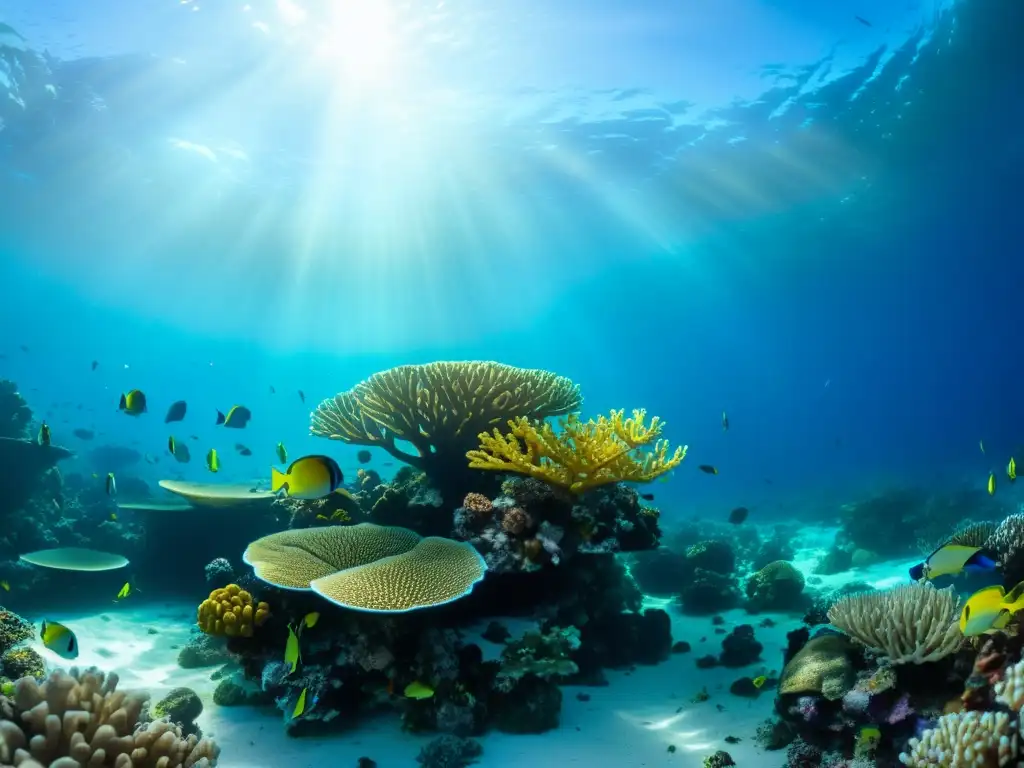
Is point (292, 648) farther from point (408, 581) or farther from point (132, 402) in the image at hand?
point (132, 402)

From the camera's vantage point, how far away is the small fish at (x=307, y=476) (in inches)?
162

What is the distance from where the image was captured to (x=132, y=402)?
25.3 feet

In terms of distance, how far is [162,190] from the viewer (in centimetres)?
3023

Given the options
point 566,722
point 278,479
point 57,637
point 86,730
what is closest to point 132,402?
point 57,637

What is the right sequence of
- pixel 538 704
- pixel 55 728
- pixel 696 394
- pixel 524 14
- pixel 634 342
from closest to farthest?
A: 1. pixel 55 728
2. pixel 538 704
3. pixel 524 14
4. pixel 634 342
5. pixel 696 394

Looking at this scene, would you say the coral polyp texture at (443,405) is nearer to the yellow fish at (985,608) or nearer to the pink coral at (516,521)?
the pink coral at (516,521)

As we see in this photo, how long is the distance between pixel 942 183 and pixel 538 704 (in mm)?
37077

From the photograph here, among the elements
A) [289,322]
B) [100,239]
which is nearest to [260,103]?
Answer: [100,239]

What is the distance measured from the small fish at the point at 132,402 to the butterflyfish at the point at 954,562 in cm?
907

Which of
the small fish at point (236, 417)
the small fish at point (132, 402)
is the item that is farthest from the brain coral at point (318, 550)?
the small fish at point (132, 402)

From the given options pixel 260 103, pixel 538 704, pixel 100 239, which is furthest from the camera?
pixel 100 239

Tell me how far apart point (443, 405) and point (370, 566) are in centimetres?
214

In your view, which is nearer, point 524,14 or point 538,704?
point 538,704

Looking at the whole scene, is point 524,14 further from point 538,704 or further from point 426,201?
point 538,704
